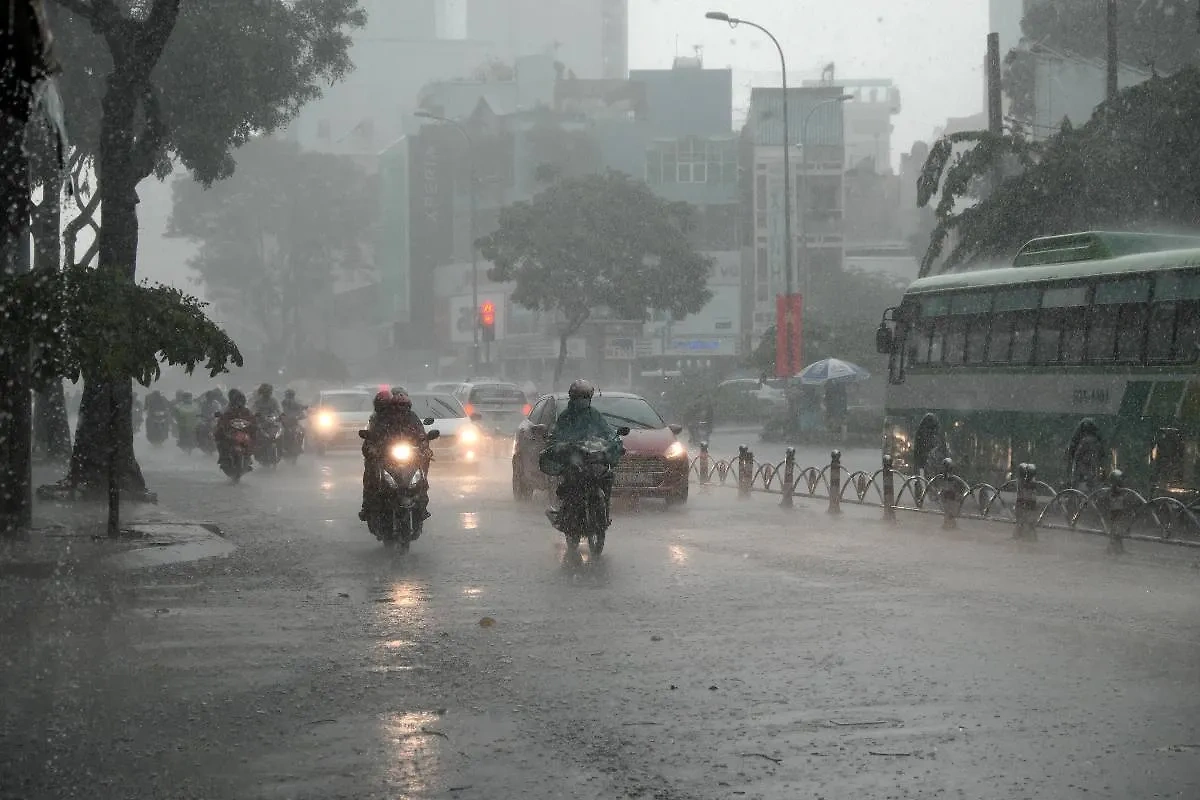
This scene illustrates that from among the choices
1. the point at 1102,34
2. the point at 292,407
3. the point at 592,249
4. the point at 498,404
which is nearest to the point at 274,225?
the point at 592,249

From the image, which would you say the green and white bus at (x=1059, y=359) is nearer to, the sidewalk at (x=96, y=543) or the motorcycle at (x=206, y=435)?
the sidewalk at (x=96, y=543)

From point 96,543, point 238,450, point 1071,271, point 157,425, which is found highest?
point 1071,271

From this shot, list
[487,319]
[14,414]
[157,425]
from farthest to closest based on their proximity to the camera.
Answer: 1. [487,319]
2. [157,425]
3. [14,414]

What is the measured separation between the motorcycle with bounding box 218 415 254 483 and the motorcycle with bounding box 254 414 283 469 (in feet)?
10.7

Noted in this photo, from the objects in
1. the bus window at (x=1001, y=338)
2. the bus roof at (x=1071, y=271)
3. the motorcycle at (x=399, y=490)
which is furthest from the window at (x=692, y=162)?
the motorcycle at (x=399, y=490)

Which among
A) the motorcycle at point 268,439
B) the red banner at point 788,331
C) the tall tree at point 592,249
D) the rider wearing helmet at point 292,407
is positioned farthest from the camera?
the tall tree at point 592,249

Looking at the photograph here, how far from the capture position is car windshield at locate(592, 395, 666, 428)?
74.0 feet

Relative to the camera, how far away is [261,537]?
18109 millimetres

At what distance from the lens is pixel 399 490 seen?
15.9 metres

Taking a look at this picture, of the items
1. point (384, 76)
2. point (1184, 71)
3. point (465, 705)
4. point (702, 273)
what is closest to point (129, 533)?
point (465, 705)

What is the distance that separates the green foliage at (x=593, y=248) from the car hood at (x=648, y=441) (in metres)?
40.5

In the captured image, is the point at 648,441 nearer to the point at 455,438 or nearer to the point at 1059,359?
the point at 1059,359

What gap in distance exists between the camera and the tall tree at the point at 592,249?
6247 centimetres

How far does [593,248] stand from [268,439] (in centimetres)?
3120
